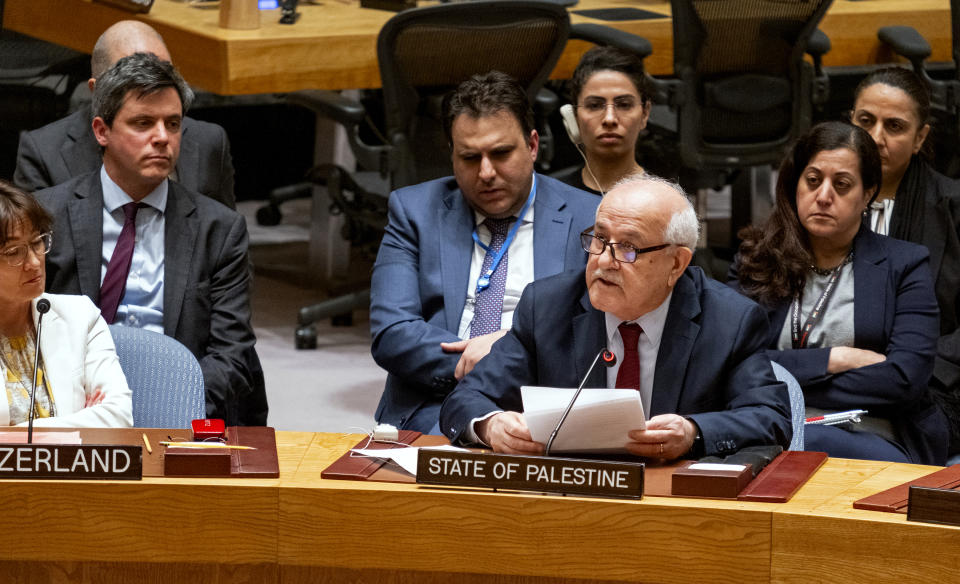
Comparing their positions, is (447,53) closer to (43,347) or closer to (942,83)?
(942,83)

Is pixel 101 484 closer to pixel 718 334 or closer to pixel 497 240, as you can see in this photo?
pixel 718 334

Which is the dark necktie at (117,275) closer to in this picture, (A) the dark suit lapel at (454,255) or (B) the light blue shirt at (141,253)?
(B) the light blue shirt at (141,253)

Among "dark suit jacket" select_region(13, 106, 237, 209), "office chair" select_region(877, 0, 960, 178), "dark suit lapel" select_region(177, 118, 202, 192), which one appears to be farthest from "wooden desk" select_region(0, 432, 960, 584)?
"office chair" select_region(877, 0, 960, 178)

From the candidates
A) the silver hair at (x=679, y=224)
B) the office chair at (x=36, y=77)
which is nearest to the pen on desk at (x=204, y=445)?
the silver hair at (x=679, y=224)

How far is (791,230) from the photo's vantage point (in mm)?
3473

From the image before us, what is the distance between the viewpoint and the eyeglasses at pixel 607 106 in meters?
4.02

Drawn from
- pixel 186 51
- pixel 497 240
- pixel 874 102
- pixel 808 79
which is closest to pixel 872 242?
pixel 874 102

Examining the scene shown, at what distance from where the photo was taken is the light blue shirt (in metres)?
3.40

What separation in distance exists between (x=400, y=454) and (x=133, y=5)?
11.0ft

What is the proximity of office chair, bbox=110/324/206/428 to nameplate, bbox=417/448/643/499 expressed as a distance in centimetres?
76

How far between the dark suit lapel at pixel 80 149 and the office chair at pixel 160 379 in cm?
100

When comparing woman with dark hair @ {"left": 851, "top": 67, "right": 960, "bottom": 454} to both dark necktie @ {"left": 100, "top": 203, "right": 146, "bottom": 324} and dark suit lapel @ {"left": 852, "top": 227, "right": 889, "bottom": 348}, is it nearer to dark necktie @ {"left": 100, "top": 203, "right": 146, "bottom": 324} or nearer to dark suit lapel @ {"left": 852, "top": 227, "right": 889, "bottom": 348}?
dark suit lapel @ {"left": 852, "top": 227, "right": 889, "bottom": 348}

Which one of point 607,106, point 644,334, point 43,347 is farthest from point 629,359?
point 607,106

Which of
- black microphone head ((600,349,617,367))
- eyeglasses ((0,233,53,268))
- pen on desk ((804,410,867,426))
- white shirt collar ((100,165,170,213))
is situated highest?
eyeglasses ((0,233,53,268))
